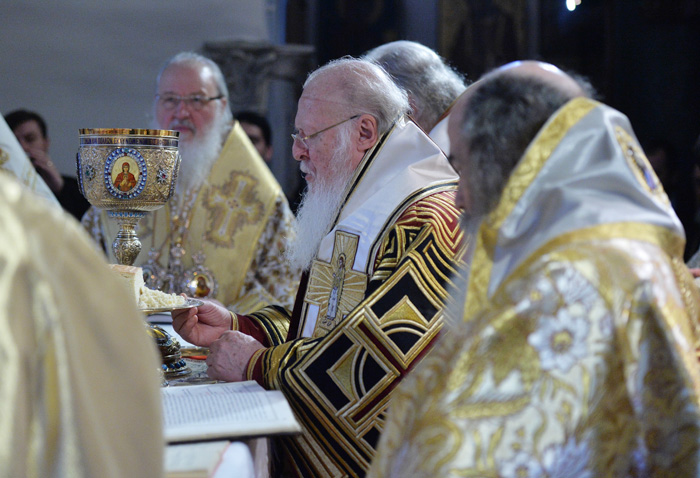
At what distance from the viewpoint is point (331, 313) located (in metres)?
2.38

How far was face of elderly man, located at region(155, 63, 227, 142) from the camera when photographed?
4348mm

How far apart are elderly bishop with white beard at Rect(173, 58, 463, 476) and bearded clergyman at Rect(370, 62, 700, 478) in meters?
0.69

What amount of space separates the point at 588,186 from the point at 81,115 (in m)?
6.02

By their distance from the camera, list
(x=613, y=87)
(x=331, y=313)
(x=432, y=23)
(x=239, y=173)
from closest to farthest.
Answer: (x=331, y=313) < (x=239, y=173) < (x=613, y=87) < (x=432, y=23)

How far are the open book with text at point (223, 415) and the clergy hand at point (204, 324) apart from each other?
0.69 metres

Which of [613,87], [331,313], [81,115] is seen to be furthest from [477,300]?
[81,115]

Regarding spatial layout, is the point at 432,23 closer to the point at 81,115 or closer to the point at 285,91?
the point at 285,91

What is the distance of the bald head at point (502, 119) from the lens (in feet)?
4.52

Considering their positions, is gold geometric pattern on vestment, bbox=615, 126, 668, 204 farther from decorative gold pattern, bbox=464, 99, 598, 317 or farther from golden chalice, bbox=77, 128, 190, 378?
golden chalice, bbox=77, 128, 190, 378

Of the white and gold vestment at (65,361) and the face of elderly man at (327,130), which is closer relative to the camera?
the white and gold vestment at (65,361)

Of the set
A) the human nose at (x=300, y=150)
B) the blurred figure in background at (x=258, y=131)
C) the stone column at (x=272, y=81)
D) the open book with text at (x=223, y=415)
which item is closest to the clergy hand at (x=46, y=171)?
the blurred figure in background at (x=258, y=131)

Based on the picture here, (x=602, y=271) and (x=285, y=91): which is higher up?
(x=602, y=271)

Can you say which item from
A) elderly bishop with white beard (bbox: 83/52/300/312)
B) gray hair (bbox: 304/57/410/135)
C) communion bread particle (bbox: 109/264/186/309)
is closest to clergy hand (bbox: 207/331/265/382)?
communion bread particle (bbox: 109/264/186/309)

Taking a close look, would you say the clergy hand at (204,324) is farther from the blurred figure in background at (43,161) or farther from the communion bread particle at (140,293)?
the blurred figure in background at (43,161)
